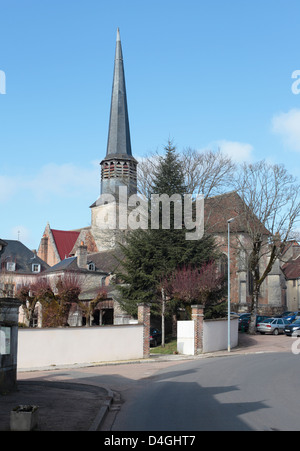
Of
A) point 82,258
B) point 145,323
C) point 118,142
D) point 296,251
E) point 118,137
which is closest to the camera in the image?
point 145,323

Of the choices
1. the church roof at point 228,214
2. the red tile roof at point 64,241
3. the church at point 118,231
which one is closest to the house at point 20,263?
the church at point 118,231

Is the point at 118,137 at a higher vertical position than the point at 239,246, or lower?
higher

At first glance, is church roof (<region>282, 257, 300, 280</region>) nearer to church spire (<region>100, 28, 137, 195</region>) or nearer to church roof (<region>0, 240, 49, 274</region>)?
church spire (<region>100, 28, 137, 195</region>)

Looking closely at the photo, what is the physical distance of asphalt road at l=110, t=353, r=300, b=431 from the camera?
916cm

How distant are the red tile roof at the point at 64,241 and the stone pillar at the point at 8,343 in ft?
194

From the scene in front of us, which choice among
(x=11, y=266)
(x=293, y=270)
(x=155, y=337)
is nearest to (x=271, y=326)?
(x=155, y=337)

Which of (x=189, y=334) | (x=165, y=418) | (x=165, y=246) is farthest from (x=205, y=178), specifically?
(x=165, y=418)

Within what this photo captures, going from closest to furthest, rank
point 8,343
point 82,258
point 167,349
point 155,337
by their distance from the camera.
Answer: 1. point 8,343
2. point 167,349
3. point 155,337
4. point 82,258

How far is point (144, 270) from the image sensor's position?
32719mm

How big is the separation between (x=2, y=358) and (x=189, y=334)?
1589 centimetres

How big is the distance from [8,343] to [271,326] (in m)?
28.7

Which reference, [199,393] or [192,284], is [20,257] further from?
[199,393]

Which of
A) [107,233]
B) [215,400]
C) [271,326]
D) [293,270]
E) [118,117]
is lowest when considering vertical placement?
[271,326]

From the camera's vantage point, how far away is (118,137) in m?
60.6
